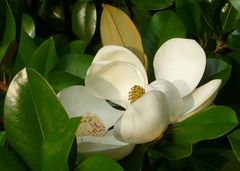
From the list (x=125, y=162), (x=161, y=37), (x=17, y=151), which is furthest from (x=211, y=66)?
(x=17, y=151)

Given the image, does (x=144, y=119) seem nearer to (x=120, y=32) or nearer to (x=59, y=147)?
(x=59, y=147)

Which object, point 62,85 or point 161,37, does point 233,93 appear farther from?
point 62,85

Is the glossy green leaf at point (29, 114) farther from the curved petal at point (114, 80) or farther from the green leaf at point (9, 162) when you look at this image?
the curved petal at point (114, 80)

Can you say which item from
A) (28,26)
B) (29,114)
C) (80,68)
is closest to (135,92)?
(80,68)

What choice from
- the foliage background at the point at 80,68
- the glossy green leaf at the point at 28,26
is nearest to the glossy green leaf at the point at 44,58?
the foliage background at the point at 80,68

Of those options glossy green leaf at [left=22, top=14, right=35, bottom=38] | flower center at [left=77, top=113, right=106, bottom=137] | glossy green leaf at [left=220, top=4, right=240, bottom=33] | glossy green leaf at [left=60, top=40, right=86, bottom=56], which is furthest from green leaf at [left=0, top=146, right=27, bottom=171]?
glossy green leaf at [left=220, top=4, right=240, bottom=33]
